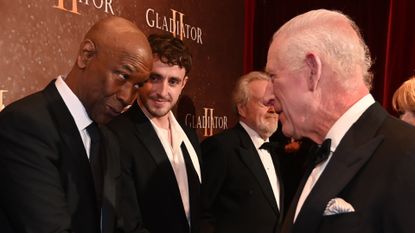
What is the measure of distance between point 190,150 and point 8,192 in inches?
46.2

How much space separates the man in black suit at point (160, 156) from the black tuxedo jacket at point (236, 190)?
262 millimetres

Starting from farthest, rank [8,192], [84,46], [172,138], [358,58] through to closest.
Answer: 1. [172,138]
2. [84,46]
3. [8,192]
4. [358,58]

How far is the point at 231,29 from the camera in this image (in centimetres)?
450

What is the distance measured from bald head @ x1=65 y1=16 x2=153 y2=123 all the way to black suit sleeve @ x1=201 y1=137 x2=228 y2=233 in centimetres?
114

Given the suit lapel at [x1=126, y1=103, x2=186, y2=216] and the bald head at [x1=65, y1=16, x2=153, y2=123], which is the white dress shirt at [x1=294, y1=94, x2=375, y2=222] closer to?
the bald head at [x1=65, y1=16, x2=153, y2=123]

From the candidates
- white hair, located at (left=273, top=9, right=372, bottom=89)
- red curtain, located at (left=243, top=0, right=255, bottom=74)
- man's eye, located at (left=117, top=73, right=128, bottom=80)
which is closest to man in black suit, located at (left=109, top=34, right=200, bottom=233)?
man's eye, located at (left=117, top=73, right=128, bottom=80)

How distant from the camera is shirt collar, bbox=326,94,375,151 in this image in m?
1.41

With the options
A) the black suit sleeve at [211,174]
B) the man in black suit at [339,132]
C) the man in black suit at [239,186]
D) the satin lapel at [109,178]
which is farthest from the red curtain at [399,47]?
the man in black suit at [339,132]

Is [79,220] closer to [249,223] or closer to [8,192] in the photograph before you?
[8,192]

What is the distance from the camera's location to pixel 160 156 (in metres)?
2.43

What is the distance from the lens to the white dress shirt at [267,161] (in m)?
3.13

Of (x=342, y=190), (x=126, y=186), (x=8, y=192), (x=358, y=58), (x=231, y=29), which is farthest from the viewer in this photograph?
(x=231, y=29)

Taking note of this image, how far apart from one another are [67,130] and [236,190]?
143cm

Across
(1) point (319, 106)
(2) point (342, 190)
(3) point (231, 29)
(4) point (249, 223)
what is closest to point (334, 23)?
(1) point (319, 106)
